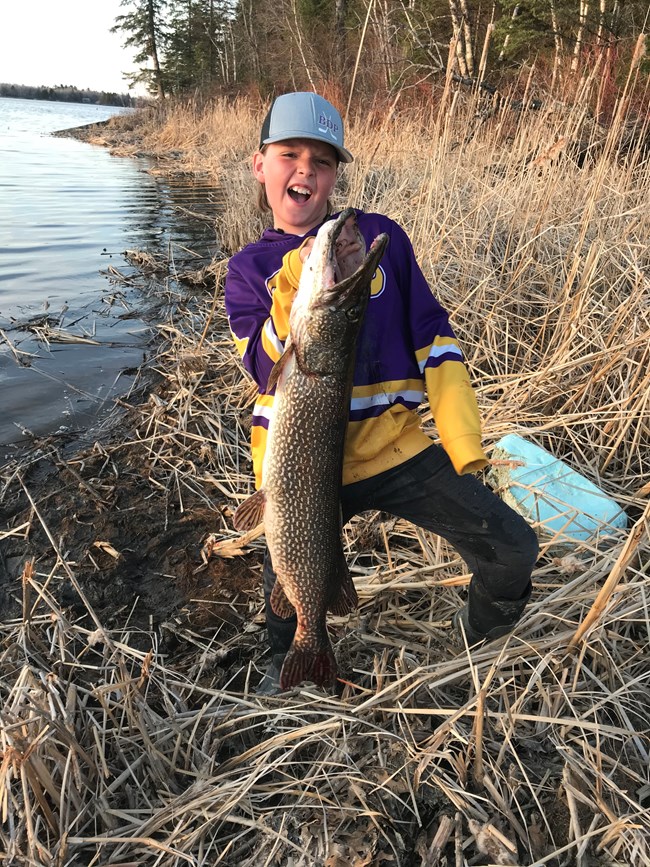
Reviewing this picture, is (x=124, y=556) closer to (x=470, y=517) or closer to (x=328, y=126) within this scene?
(x=470, y=517)

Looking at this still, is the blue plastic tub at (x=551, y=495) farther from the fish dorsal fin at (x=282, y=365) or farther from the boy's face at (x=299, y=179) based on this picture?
the boy's face at (x=299, y=179)

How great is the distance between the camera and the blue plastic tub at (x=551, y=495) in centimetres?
235

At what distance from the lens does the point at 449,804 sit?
1.43 meters

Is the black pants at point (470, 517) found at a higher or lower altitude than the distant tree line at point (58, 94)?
lower

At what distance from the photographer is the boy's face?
188 cm

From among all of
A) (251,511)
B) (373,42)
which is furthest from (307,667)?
(373,42)

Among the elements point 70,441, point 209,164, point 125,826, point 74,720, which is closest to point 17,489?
point 70,441

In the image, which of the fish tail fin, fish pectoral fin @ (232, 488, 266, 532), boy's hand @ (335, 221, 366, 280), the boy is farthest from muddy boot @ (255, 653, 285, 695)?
boy's hand @ (335, 221, 366, 280)

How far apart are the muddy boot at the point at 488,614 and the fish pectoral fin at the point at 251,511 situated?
0.78 metres

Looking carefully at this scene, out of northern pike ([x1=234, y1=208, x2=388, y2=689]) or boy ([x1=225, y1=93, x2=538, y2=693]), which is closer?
northern pike ([x1=234, y1=208, x2=388, y2=689])

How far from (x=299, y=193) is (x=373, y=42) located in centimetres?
1402

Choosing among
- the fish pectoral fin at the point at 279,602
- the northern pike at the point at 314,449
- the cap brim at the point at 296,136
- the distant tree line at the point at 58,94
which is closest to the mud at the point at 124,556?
the fish pectoral fin at the point at 279,602

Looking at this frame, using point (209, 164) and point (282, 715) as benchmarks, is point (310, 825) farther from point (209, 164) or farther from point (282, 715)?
point (209, 164)

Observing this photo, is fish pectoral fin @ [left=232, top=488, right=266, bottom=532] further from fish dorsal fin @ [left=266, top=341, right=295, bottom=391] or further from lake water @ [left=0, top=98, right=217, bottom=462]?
lake water @ [left=0, top=98, right=217, bottom=462]
